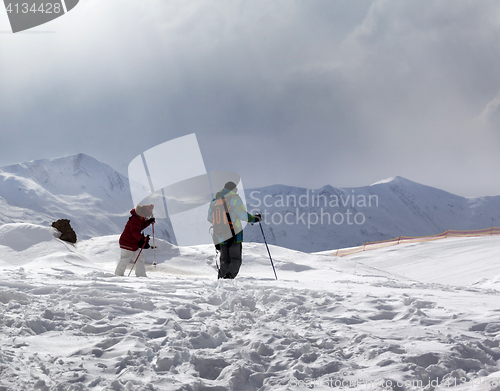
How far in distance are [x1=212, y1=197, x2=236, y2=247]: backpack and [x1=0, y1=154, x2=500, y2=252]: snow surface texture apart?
90.3m

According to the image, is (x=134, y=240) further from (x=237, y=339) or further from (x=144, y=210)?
(x=237, y=339)

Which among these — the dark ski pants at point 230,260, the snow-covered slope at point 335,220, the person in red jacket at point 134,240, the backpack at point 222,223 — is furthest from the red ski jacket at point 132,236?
the snow-covered slope at point 335,220

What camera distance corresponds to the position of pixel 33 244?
12258 millimetres

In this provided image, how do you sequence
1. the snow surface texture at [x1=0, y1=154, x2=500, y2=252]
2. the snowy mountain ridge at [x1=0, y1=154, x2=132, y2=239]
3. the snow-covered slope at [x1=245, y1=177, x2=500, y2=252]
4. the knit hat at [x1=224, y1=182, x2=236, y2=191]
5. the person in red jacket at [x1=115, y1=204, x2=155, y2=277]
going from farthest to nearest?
the snow-covered slope at [x1=245, y1=177, x2=500, y2=252] < the snow surface texture at [x1=0, y1=154, x2=500, y2=252] < the snowy mountain ridge at [x1=0, y1=154, x2=132, y2=239] < the person in red jacket at [x1=115, y1=204, x2=155, y2=277] < the knit hat at [x1=224, y1=182, x2=236, y2=191]

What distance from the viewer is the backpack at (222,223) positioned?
7.93m

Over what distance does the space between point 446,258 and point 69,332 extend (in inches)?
734

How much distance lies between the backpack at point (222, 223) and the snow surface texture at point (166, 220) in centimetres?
9027

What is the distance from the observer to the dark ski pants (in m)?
7.89

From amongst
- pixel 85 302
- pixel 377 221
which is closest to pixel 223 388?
pixel 85 302

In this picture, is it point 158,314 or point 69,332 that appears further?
point 158,314

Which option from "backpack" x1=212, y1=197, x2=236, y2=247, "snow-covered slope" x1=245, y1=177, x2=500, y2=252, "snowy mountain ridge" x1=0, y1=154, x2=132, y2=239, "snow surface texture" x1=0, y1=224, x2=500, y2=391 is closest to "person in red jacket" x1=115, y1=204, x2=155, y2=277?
"backpack" x1=212, y1=197, x2=236, y2=247

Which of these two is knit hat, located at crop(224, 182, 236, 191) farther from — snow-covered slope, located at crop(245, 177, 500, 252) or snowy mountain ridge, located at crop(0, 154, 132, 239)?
snow-covered slope, located at crop(245, 177, 500, 252)

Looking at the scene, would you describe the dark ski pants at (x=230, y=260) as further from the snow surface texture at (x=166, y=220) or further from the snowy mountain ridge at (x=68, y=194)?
the snow surface texture at (x=166, y=220)

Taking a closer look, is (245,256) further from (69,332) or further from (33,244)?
(69,332)
